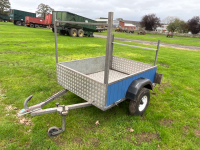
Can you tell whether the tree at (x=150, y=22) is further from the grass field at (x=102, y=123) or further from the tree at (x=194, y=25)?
the grass field at (x=102, y=123)

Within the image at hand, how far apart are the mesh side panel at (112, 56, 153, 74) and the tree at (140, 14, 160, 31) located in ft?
176

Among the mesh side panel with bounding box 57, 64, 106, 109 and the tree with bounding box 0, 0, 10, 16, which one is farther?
the tree with bounding box 0, 0, 10, 16

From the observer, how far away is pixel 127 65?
4887 millimetres

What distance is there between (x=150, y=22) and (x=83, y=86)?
5620cm

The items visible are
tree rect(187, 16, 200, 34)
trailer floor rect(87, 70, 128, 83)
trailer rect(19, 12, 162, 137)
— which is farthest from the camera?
tree rect(187, 16, 200, 34)

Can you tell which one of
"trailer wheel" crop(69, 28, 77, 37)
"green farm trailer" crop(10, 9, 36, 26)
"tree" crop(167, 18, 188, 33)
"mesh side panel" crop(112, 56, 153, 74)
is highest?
"tree" crop(167, 18, 188, 33)

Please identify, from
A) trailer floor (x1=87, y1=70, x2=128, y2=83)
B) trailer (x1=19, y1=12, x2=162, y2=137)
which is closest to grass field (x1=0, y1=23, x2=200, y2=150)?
trailer (x1=19, y1=12, x2=162, y2=137)

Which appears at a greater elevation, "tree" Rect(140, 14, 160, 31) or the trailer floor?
"tree" Rect(140, 14, 160, 31)

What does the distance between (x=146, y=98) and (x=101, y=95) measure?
149cm

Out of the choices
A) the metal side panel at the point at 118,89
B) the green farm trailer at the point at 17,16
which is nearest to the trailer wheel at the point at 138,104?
the metal side panel at the point at 118,89

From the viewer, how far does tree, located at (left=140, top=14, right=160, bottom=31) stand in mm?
52656

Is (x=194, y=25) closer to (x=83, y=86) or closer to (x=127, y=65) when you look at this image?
(x=127, y=65)

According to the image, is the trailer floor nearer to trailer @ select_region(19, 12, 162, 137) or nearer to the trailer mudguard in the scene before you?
trailer @ select_region(19, 12, 162, 137)

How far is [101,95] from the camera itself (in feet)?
8.87
